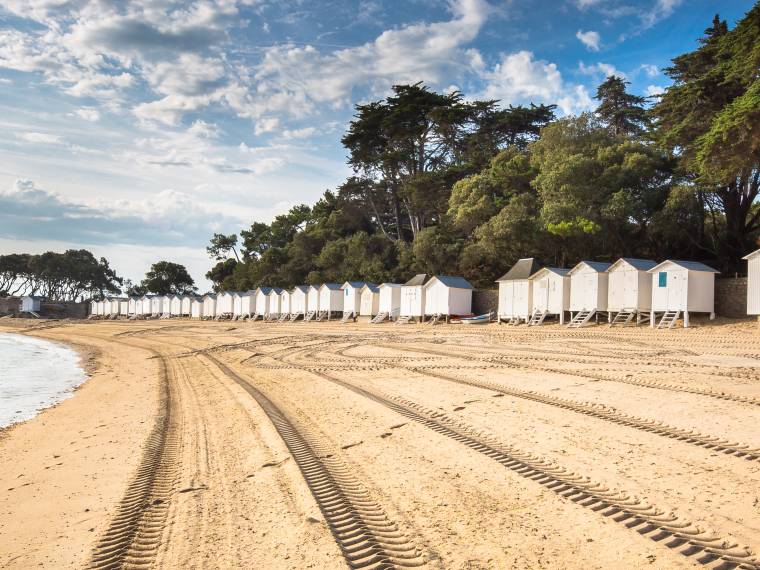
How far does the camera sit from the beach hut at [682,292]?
26266 mm

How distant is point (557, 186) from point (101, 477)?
32.4 meters

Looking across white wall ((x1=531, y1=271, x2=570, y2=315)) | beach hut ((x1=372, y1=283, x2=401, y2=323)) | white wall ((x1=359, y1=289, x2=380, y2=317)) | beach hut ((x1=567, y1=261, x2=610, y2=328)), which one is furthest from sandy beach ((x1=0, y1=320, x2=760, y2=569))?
white wall ((x1=359, y1=289, x2=380, y2=317))

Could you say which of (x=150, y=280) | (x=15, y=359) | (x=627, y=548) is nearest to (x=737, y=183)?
(x=627, y=548)

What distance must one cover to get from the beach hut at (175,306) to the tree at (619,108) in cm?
6113

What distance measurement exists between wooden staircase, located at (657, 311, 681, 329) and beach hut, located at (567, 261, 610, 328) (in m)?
3.52

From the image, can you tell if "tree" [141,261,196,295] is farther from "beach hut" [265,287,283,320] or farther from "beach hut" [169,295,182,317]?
"beach hut" [265,287,283,320]

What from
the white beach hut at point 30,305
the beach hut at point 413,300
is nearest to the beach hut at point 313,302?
the beach hut at point 413,300

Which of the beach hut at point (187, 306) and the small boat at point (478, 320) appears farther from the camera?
the beach hut at point (187, 306)

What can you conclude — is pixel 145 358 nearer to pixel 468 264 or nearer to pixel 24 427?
pixel 24 427

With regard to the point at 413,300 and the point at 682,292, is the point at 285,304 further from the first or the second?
the point at 682,292

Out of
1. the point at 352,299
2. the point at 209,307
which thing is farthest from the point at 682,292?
the point at 209,307

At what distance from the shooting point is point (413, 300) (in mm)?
41750

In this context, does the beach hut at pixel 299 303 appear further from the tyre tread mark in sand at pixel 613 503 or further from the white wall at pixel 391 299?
the tyre tread mark in sand at pixel 613 503

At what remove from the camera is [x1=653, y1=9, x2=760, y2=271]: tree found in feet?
76.7
